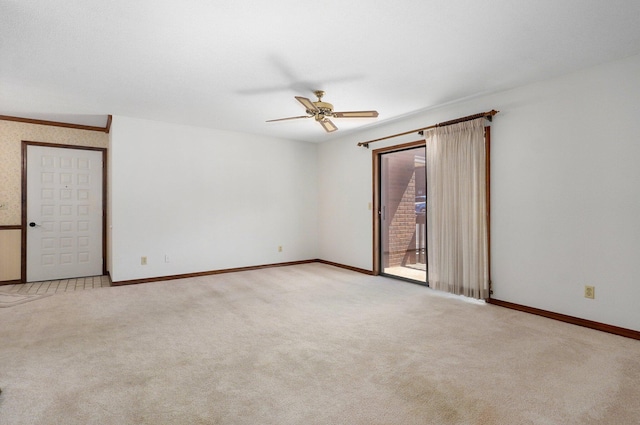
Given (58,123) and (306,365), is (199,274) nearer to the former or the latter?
(58,123)

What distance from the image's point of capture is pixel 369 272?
559 centimetres

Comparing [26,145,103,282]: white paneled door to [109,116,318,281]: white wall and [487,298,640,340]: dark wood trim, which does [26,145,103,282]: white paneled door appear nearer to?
[109,116,318,281]: white wall

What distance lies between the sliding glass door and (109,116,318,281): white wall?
5.61 feet

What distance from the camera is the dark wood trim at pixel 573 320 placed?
288 centimetres

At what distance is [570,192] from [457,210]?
1.20 metres

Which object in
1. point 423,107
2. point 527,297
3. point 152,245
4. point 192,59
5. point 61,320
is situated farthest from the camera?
point 152,245

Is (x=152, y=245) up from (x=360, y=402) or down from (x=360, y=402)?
up

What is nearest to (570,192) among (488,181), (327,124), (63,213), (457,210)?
(488,181)

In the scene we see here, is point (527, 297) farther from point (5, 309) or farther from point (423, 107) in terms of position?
point (5, 309)

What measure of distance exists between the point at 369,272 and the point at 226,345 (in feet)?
11.0

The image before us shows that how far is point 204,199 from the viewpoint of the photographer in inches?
219

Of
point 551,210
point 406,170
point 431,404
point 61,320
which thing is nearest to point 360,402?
point 431,404

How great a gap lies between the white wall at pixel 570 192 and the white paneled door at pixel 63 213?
235 inches

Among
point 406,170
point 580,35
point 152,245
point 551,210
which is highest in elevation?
point 580,35
